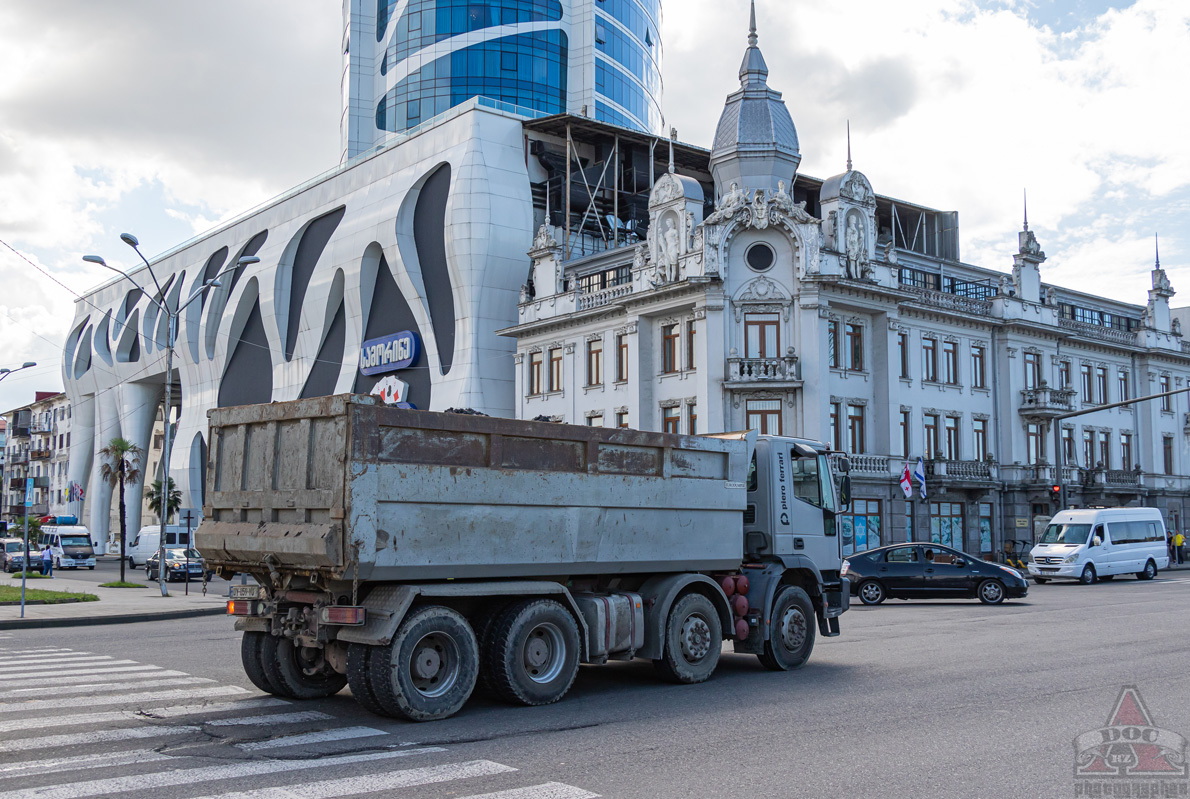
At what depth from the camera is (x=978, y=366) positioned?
47.8 meters

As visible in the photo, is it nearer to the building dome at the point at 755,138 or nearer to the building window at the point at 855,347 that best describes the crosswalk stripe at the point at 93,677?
the building window at the point at 855,347

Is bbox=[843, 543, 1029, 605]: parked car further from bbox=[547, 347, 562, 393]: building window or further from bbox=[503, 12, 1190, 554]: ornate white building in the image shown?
bbox=[547, 347, 562, 393]: building window

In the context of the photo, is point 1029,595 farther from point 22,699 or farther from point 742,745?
point 22,699

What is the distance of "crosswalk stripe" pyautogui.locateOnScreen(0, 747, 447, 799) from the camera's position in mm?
6926

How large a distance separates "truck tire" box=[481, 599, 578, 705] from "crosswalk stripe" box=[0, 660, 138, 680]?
588 centimetres

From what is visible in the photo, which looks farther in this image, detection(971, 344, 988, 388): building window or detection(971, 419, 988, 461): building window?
detection(971, 344, 988, 388): building window

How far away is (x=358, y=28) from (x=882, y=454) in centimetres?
6044

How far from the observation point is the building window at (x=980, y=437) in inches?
1855

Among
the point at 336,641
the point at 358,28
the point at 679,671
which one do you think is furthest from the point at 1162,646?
the point at 358,28

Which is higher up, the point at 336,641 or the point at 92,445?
the point at 92,445

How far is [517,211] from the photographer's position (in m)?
51.6

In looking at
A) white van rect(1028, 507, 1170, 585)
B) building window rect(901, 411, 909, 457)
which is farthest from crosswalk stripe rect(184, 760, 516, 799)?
building window rect(901, 411, 909, 457)

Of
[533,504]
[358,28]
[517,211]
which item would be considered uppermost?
[358,28]
